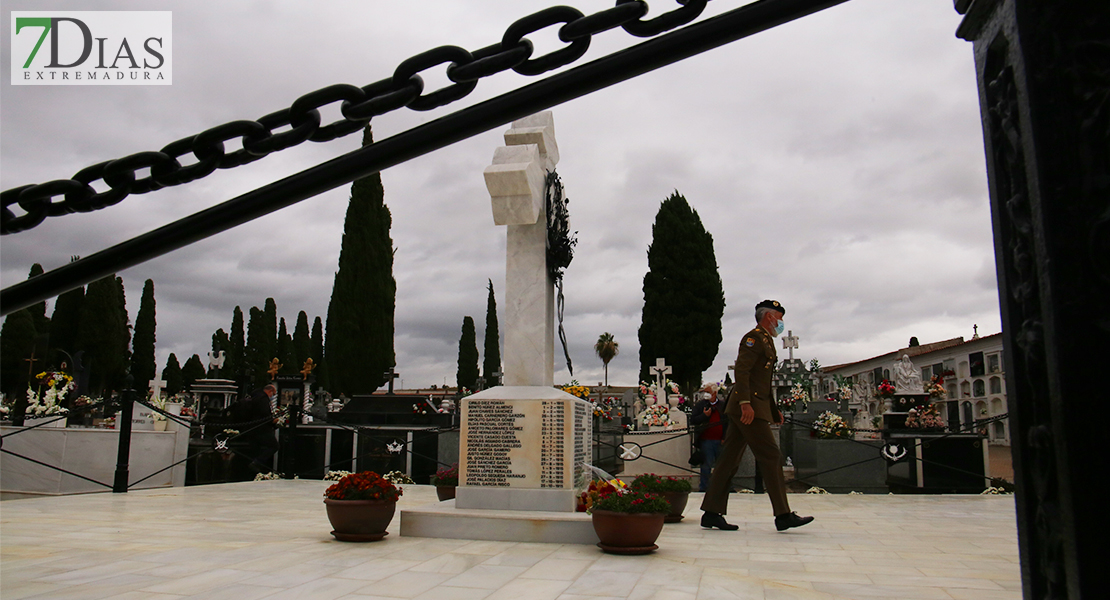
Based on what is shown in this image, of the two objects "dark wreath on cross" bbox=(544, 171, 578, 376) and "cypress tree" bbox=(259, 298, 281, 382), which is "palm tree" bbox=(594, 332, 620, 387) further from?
"dark wreath on cross" bbox=(544, 171, 578, 376)

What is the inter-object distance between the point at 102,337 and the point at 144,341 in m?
6.69

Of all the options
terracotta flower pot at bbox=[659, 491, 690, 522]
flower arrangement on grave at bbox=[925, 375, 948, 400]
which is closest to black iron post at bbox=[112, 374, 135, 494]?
terracotta flower pot at bbox=[659, 491, 690, 522]

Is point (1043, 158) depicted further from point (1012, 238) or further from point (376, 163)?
point (376, 163)

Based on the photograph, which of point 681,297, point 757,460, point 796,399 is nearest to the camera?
point 757,460

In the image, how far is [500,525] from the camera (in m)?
6.41

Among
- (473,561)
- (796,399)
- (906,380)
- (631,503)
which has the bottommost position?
(473,561)

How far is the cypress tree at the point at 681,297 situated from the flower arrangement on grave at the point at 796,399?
53.9 feet

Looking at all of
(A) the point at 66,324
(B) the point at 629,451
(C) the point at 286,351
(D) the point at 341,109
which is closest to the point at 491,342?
(C) the point at 286,351

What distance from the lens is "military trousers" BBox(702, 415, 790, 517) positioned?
6859mm

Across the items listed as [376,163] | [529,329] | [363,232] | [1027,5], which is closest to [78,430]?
[529,329]

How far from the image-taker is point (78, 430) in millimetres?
11930

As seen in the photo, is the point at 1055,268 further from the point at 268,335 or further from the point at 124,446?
the point at 268,335

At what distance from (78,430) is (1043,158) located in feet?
45.9

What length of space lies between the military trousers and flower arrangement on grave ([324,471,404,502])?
3.04 meters
